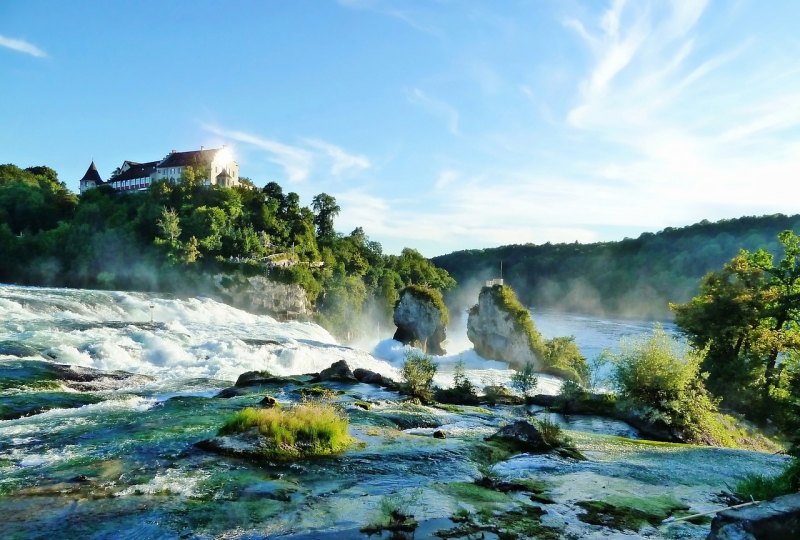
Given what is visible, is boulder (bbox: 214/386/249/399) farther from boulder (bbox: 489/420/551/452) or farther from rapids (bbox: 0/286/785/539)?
boulder (bbox: 489/420/551/452)

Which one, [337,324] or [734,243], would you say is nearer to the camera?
[337,324]

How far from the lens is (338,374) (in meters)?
31.8

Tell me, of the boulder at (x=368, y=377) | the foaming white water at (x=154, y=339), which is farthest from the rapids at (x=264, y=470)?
the boulder at (x=368, y=377)

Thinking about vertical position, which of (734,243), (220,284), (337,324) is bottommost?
(337,324)

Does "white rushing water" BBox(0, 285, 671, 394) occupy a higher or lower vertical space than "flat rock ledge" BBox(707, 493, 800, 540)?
lower

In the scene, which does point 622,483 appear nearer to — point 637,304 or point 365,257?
point 365,257

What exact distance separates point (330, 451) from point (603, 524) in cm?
739

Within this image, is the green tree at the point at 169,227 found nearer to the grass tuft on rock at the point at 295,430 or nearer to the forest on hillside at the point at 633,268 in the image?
the grass tuft on rock at the point at 295,430

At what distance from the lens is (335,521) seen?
9.52 metres

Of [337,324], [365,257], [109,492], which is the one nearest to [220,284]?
[337,324]

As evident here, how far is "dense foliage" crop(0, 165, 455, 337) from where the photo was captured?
79062 mm

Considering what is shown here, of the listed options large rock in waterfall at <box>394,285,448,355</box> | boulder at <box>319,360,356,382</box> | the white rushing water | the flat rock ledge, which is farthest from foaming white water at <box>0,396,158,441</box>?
large rock in waterfall at <box>394,285,448,355</box>

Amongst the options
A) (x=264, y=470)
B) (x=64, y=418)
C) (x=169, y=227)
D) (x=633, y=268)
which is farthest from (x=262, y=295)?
(x=633, y=268)

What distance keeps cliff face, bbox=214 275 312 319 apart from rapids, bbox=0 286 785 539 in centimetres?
4915
